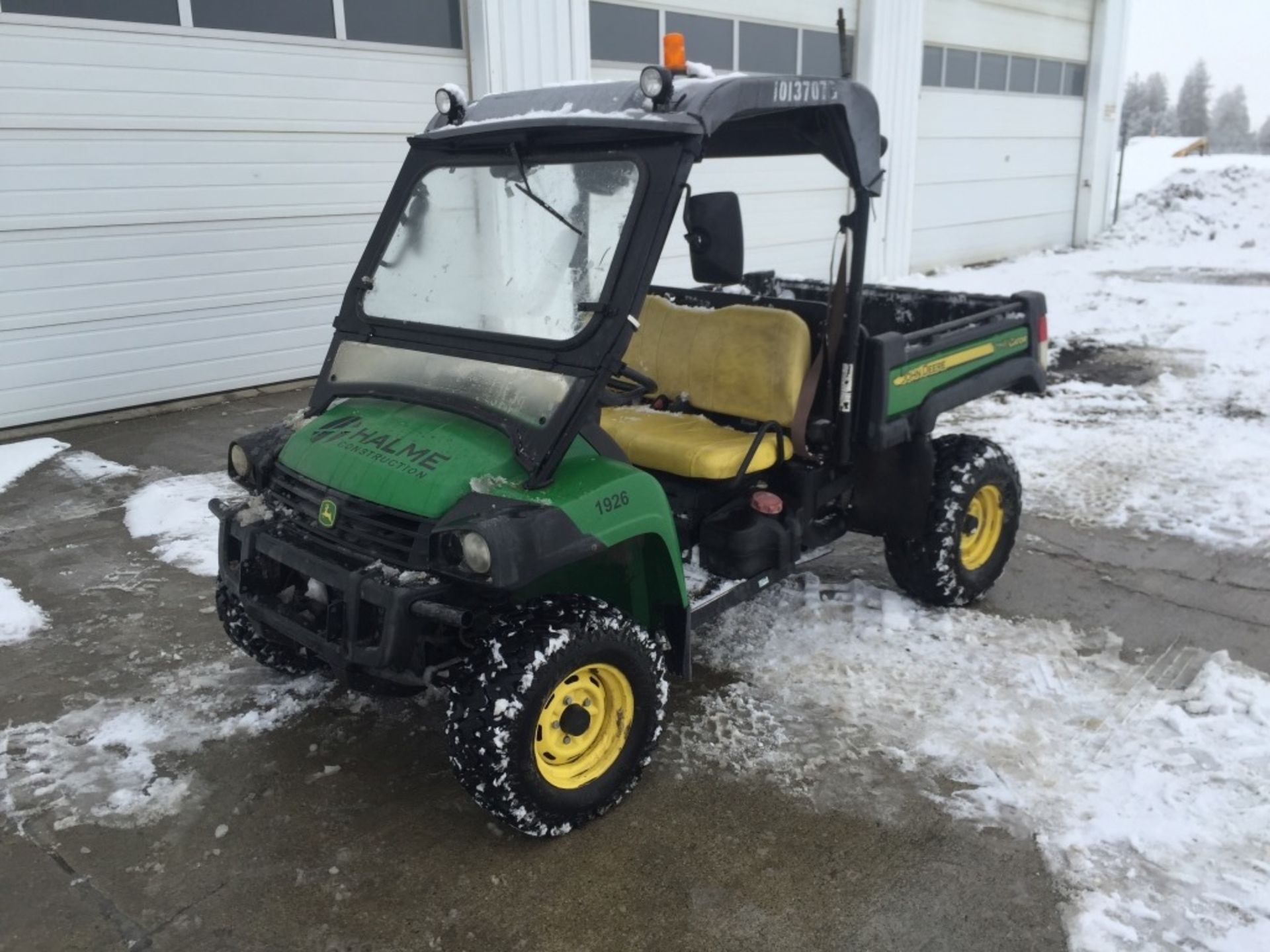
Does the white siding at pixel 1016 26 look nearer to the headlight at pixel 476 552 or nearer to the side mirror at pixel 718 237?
the side mirror at pixel 718 237

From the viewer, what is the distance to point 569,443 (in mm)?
3016

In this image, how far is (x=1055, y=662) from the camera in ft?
13.3

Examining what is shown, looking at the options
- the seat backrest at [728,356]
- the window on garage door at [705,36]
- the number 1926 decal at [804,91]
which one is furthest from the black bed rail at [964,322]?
the window on garage door at [705,36]

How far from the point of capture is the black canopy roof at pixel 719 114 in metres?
3.15

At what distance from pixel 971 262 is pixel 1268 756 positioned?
47.3 feet

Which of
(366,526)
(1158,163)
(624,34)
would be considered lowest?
(366,526)

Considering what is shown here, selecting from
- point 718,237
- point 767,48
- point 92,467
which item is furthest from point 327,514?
point 767,48

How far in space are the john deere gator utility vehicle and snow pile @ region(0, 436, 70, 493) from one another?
367cm

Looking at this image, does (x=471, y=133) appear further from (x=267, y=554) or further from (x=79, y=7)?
(x=79, y=7)

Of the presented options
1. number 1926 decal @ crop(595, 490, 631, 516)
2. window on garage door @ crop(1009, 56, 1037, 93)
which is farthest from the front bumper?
window on garage door @ crop(1009, 56, 1037, 93)

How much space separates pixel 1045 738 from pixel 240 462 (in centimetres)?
282

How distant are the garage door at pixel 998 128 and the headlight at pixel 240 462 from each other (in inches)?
520

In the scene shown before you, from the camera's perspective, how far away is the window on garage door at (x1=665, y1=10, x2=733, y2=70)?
10938 mm

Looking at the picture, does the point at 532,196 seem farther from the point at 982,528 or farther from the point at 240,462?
the point at 982,528
